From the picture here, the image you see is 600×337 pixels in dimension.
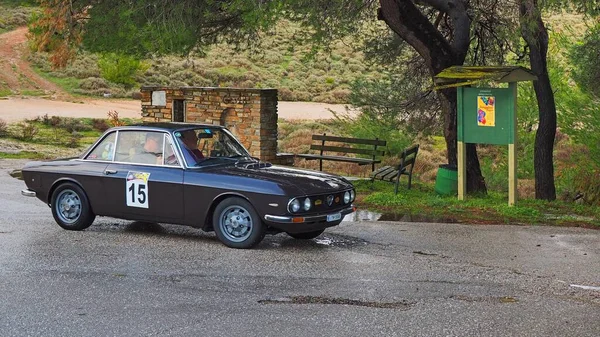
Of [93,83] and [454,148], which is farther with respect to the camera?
[93,83]

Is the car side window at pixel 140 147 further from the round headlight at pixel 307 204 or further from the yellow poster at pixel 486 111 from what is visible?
the yellow poster at pixel 486 111

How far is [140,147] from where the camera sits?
12148 millimetres

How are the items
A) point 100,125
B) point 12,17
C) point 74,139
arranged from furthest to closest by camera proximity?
point 12,17 < point 100,125 < point 74,139

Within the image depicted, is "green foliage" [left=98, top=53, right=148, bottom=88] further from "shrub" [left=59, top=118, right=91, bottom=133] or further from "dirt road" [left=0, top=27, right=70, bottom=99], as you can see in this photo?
"shrub" [left=59, top=118, right=91, bottom=133]

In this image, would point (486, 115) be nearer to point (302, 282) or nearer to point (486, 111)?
point (486, 111)

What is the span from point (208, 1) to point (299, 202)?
6.31m

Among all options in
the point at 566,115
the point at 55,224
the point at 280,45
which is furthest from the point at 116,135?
the point at 280,45

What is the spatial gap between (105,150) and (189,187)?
159 cm

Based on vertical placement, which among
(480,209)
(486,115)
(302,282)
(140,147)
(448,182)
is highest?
(486,115)

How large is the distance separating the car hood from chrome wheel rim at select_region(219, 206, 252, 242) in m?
0.43

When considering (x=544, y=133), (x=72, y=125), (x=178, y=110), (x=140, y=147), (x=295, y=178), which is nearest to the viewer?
(x=295, y=178)

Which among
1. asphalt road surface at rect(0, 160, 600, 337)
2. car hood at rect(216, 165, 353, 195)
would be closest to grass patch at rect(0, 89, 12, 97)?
asphalt road surface at rect(0, 160, 600, 337)

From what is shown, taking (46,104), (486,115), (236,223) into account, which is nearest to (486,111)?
(486,115)

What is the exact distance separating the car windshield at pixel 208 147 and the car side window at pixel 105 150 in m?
0.95
